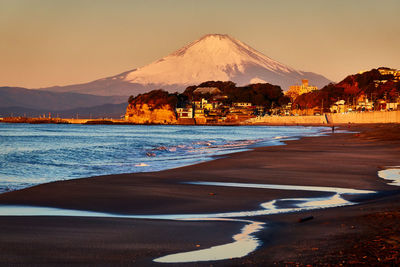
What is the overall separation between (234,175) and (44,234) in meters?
9.98

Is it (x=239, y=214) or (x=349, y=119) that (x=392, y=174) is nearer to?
(x=239, y=214)

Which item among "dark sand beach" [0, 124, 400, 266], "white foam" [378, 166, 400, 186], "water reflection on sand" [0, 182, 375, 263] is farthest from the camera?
"white foam" [378, 166, 400, 186]

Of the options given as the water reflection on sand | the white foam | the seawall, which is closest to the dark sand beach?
the water reflection on sand

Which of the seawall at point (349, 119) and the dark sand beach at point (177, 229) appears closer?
the dark sand beach at point (177, 229)

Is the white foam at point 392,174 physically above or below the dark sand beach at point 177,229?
below

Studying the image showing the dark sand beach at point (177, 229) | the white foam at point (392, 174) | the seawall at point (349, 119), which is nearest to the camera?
the dark sand beach at point (177, 229)

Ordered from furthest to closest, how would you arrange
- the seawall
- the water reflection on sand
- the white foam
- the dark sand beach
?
the seawall < the white foam < the water reflection on sand < the dark sand beach

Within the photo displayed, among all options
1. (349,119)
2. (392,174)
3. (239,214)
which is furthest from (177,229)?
(349,119)

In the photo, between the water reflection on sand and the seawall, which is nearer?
the water reflection on sand

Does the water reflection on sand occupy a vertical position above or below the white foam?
above

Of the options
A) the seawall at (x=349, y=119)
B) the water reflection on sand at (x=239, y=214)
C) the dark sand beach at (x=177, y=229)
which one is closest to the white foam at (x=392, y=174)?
the dark sand beach at (x=177, y=229)

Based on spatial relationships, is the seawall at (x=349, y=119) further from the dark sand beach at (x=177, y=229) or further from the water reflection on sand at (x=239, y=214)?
the dark sand beach at (x=177, y=229)

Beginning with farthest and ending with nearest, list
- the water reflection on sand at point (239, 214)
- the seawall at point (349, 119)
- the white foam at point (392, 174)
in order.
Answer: the seawall at point (349, 119) < the white foam at point (392, 174) < the water reflection on sand at point (239, 214)

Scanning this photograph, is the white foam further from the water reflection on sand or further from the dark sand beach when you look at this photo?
the water reflection on sand
